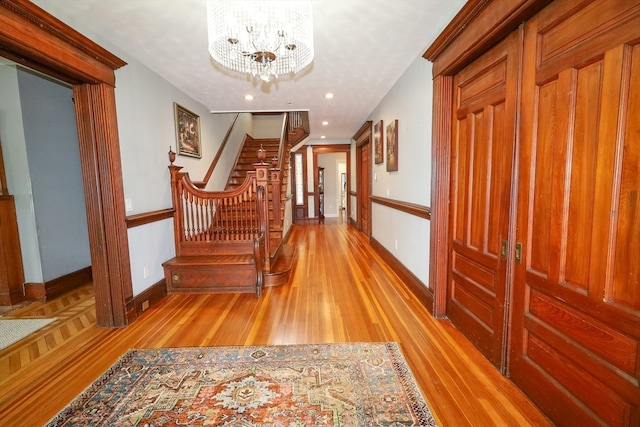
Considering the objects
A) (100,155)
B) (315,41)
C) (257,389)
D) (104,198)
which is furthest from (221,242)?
(315,41)

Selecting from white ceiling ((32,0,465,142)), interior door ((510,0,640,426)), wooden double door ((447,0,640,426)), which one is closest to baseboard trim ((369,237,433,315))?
wooden double door ((447,0,640,426))

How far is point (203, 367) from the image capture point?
1.91 meters

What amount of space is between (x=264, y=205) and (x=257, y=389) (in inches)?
85.0

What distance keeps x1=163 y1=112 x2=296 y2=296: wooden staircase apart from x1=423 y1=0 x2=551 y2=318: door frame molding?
1.85m

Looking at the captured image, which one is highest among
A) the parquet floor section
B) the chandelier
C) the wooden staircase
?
the chandelier

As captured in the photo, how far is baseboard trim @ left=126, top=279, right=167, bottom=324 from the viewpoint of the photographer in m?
2.60

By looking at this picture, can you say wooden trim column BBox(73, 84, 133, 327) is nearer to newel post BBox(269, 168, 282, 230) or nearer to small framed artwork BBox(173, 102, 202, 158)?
small framed artwork BBox(173, 102, 202, 158)

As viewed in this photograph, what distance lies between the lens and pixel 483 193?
199cm

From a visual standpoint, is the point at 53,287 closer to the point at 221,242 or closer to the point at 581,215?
the point at 221,242

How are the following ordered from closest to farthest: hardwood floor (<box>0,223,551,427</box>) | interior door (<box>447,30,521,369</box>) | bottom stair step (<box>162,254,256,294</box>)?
hardwood floor (<box>0,223,551,427</box>) → interior door (<box>447,30,521,369</box>) → bottom stair step (<box>162,254,256,294</box>)

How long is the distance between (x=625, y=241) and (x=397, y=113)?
285 cm

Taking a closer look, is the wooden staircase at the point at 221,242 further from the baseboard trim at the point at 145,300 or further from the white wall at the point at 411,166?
the white wall at the point at 411,166

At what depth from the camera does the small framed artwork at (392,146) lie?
11.9 feet

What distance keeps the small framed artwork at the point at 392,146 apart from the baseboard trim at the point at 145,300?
3145 millimetres
